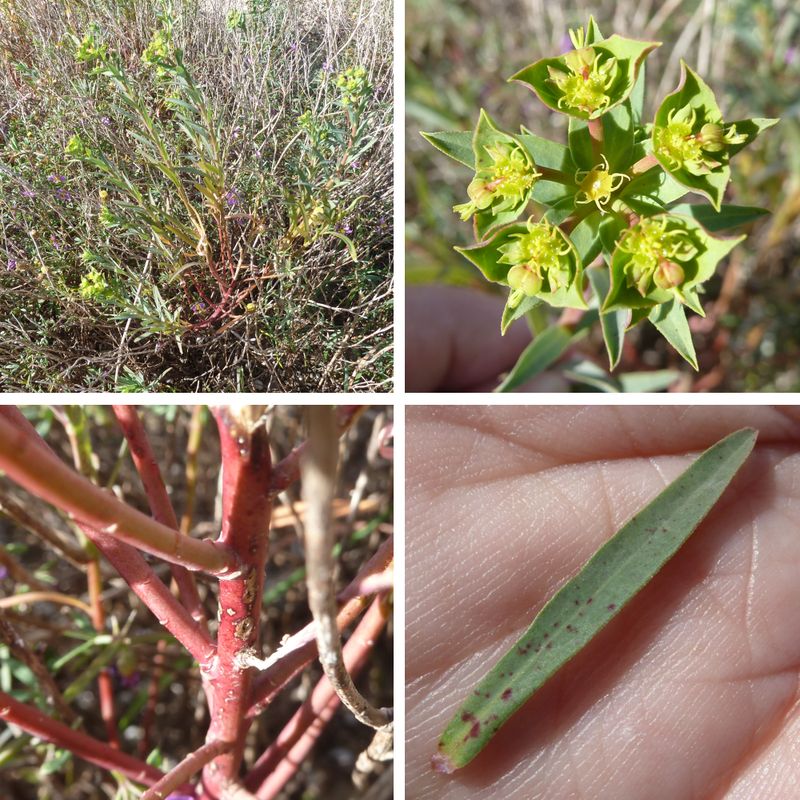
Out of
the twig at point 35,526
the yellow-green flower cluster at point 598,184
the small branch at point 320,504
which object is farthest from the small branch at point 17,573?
the yellow-green flower cluster at point 598,184

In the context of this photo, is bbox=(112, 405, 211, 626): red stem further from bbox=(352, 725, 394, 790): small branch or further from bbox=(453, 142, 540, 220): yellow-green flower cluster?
bbox=(453, 142, 540, 220): yellow-green flower cluster

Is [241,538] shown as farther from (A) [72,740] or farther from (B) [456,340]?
(B) [456,340]

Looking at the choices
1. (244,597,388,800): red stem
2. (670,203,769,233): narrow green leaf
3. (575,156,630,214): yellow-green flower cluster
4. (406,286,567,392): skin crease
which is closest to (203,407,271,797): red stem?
(244,597,388,800): red stem

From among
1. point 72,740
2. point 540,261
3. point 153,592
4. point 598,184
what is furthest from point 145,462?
point 598,184

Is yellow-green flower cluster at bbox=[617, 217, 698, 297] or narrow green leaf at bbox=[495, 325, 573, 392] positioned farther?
narrow green leaf at bbox=[495, 325, 573, 392]

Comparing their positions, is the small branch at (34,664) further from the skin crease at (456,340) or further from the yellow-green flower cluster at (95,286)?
the skin crease at (456,340)

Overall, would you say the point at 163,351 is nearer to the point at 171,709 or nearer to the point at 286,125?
the point at 286,125
